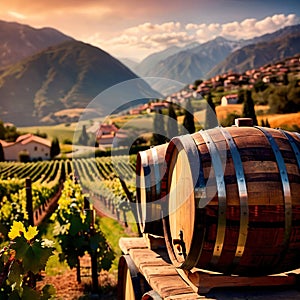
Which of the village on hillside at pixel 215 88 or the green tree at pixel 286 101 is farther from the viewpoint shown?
the village on hillside at pixel 215 88

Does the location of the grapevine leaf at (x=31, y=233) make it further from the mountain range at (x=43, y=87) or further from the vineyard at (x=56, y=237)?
the mountain range at (x=43, y=87)

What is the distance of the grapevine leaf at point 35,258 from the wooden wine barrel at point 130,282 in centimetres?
150

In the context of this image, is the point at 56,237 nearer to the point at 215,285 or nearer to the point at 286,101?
the point at 215,285

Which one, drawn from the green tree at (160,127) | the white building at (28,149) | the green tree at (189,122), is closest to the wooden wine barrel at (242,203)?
the green tree at (160,127)

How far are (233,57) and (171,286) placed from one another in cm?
10897

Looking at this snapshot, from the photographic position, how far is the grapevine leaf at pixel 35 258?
7.90 ft

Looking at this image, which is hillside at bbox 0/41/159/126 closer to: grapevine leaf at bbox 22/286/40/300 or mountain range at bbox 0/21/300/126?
mountain range at bbox 0/21/300/126

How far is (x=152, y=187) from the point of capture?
3951 mm

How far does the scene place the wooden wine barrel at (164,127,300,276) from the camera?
2.59 meters

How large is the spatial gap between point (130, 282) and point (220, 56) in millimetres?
132588

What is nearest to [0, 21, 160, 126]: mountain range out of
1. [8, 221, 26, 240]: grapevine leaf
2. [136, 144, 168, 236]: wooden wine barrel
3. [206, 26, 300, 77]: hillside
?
[206, 26, 300, 77]: hillside

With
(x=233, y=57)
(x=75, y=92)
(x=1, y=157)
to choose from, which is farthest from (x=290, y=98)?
(x=75, y=92)

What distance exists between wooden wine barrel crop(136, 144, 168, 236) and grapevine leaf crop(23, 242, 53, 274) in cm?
150

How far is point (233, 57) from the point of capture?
108 meters
